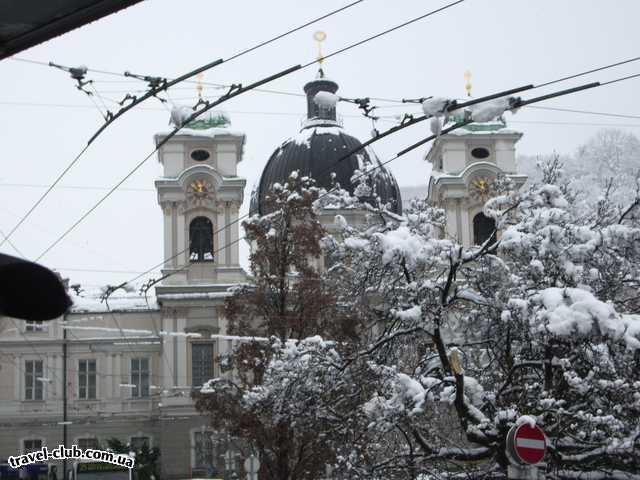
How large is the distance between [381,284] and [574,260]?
121 inches

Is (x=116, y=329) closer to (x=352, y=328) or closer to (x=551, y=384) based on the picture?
A: (x=352, y=328)

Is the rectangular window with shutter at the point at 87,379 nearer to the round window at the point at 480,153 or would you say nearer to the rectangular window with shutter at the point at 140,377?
the rectangular window with shutter at the point at 140,377

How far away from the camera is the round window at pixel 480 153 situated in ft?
168

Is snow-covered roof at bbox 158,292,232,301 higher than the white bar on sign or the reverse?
higher

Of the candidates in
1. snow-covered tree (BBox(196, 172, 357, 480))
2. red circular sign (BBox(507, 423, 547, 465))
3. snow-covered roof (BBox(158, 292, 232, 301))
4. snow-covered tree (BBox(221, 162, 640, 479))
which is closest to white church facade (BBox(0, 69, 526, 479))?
snow-covered roof (BBox(158, 292, 232, 301))

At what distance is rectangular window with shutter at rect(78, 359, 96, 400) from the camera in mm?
51812

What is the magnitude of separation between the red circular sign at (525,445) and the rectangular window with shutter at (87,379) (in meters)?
42.9

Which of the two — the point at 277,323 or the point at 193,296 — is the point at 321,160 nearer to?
the point at 193,296

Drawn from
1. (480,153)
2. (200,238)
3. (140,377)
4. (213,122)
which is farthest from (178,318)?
(480,153)

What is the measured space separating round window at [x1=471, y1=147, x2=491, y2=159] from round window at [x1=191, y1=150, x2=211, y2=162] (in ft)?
38.3

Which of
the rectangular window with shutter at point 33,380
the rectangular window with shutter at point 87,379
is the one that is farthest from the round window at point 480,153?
the rectangular window with shutter at point 33,380

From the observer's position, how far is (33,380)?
5175 centimetres

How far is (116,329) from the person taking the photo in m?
51.0

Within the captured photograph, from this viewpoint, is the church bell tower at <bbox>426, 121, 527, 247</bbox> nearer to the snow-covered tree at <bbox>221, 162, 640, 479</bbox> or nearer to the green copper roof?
the green copper roof
